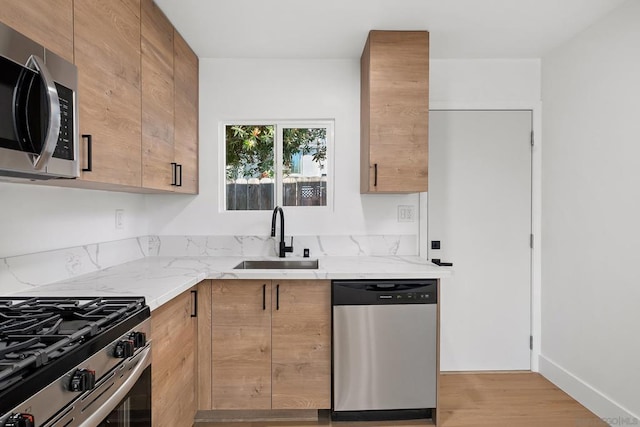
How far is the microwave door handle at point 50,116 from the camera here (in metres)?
1.09

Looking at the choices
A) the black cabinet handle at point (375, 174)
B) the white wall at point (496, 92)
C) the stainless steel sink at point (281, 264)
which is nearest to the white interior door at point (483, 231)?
the white wall at point (496, 92)

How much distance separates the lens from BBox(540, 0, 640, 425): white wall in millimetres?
2062

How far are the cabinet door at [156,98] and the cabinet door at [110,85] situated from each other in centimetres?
7

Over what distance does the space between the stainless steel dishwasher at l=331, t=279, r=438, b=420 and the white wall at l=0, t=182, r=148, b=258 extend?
142 centimetres

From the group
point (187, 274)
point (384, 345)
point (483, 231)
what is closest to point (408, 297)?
point (384, 345)

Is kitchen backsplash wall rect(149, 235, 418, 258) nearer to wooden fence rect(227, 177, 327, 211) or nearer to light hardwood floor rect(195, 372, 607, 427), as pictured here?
wooden fence rect(227, 177, 327, 211)

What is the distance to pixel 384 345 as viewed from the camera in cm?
216

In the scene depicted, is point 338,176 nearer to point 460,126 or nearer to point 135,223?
point 460,126

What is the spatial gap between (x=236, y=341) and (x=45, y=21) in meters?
1.73

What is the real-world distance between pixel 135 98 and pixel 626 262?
2736mm

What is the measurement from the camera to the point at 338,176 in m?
2.86

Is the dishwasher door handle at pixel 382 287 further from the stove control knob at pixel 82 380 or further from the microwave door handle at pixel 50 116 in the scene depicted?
the microwave door handle at pixel 50 116

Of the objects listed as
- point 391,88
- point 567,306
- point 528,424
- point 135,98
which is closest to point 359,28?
point 391,88

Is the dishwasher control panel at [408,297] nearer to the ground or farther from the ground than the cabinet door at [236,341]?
farther from the ground
